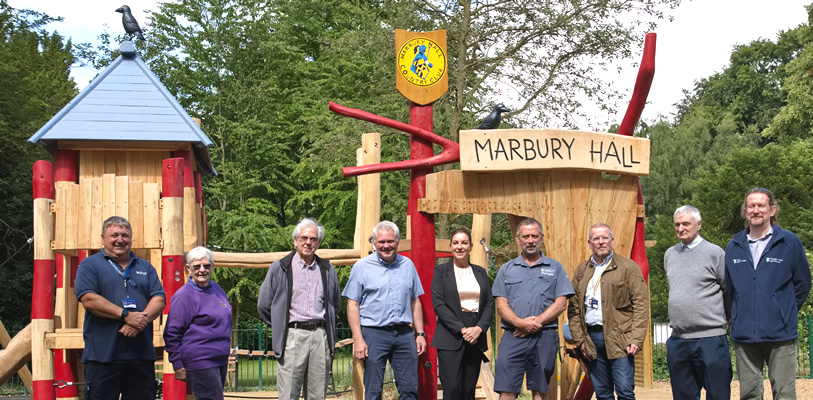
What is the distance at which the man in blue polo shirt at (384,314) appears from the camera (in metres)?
6.24

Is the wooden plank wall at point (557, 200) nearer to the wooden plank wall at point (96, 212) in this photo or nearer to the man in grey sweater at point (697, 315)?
the man in grey sweater at point (697, 315)

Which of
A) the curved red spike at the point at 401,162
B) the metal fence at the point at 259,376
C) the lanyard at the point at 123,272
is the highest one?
the curved red spike at the point at 401,162

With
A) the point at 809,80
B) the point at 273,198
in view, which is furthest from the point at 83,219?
the point at 809,80

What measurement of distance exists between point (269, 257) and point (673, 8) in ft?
42.7

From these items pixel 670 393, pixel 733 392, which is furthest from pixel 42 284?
pixel 733 392

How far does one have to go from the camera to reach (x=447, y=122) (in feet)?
64.3

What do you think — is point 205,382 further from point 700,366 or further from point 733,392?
point 733,392

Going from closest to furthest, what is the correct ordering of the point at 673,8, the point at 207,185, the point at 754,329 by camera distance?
the point at 754,329 → the point at 673,8 → the point at 207,185

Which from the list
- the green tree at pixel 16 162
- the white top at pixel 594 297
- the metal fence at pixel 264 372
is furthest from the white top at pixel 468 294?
the green tree at pixel 16 162

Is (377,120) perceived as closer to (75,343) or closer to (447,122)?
(75,343)

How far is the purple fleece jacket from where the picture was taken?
5918mm

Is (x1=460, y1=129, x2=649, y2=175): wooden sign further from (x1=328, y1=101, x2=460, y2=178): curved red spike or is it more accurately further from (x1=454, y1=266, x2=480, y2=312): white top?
(x1=454, y1=266, x2=480, y2=312): white top

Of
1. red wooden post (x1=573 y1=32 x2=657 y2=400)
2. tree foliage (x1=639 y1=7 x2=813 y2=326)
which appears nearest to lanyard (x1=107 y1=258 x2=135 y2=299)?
red wooden post (x1=573 y1=32 x2=657 y2=400)

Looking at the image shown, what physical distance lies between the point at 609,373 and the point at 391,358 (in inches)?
63.0
